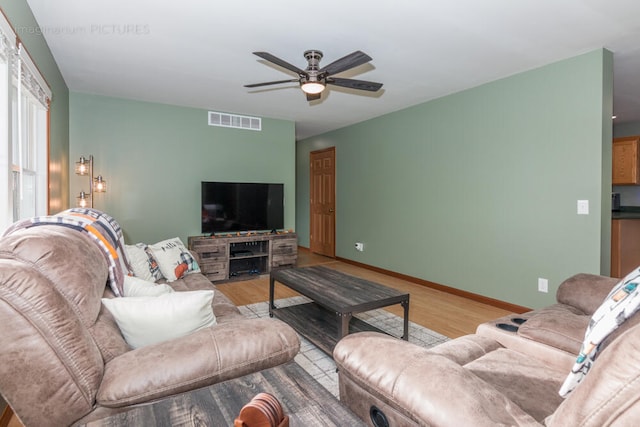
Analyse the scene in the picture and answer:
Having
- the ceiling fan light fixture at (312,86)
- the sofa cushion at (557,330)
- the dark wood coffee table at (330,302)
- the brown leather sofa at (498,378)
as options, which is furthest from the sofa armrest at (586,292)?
the ceiling fan light fixture at (312,86)

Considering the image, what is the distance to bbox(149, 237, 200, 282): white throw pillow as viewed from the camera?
2.82 meters

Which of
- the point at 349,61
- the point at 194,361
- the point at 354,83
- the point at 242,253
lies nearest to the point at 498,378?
the point at 194,361

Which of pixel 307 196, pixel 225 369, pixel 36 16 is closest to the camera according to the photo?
pixel 225 369

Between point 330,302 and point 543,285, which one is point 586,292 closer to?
point 330,302

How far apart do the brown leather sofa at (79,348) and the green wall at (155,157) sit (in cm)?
334

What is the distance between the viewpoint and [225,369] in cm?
115

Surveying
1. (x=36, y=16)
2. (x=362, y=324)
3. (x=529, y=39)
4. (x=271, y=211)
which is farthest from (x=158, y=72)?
(x=529, y=39)

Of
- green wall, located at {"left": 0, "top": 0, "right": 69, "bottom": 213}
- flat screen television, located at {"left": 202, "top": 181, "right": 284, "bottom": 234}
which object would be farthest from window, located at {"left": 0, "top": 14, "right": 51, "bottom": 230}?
flat screen television, located at {"left": 202, "top": 181, "right": 284, "bottom": 234}

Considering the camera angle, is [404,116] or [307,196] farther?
[307,196]

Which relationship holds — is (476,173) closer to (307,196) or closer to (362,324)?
(362,324)

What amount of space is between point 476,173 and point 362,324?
7.63 feet

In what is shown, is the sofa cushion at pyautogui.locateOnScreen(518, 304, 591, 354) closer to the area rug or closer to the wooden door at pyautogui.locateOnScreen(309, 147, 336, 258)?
the area rug

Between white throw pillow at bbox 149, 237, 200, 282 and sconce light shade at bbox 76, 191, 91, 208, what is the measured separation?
139cm

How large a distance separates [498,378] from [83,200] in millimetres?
4176
